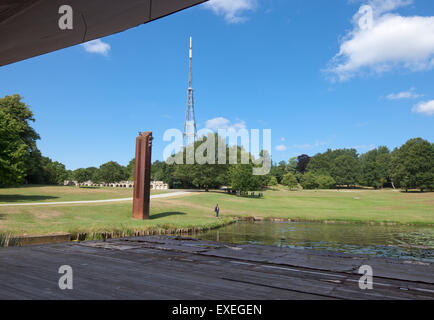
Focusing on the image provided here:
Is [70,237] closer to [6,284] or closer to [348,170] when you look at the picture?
[6,284]

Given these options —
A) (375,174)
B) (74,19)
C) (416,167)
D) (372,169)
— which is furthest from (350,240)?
(372,169)

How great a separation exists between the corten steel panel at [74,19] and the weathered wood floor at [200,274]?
183 inches

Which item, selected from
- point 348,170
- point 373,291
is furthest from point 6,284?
point 348,170

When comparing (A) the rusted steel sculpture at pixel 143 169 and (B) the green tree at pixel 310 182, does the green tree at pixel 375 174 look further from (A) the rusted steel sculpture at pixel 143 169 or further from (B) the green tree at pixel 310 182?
(A) the rusted steel sculpture at pixel 143 169

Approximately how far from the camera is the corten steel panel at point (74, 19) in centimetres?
496

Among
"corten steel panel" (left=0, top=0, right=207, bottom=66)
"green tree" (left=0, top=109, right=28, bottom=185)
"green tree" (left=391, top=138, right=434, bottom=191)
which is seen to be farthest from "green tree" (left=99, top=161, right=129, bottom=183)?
"green tree" (left=391, top=138, right=434, bottom=191)

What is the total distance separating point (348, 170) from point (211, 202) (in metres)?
78.8

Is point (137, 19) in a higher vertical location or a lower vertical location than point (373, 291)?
higher

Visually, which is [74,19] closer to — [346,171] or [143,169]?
[143,169]

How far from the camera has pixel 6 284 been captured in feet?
18.7

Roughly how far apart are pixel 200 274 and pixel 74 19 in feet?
18.3

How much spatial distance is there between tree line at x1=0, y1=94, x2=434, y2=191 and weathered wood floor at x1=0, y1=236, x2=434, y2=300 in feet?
104

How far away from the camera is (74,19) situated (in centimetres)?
540
